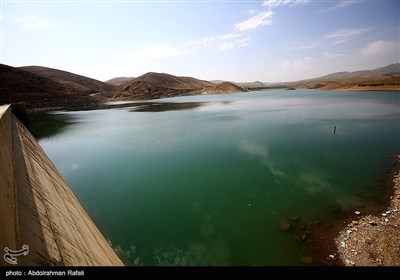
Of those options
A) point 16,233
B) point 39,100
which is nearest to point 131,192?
point 16,233

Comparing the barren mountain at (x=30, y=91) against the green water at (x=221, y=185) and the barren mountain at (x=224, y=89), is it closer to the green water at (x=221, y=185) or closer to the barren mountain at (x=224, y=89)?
the green water at (x=221, y=185)

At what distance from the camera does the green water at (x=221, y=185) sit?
10.6m

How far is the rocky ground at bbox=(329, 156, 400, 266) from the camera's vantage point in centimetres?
892

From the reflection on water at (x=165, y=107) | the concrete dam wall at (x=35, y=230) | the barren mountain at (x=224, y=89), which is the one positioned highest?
the barren mountain at (x=224, y=89)

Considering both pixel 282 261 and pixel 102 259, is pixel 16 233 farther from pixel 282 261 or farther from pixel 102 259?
pixel 282 261

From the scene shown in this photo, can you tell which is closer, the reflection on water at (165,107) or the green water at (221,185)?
the green water at (221,185)

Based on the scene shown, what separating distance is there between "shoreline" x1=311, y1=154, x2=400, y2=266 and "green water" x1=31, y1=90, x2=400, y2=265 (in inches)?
29.3

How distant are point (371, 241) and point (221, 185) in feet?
28.6

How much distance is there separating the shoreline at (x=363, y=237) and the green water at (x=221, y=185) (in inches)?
29.3

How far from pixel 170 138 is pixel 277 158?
14.7m

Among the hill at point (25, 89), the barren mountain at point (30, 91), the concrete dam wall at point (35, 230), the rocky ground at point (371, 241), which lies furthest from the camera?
the barren mountain at point (30, 91)

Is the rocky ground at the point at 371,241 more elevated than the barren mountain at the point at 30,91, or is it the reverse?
the barren mountain at the point at 30,91

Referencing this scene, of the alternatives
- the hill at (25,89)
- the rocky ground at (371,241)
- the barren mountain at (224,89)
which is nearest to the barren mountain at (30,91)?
the hill at (25,89)

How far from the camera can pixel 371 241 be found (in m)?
9.79
